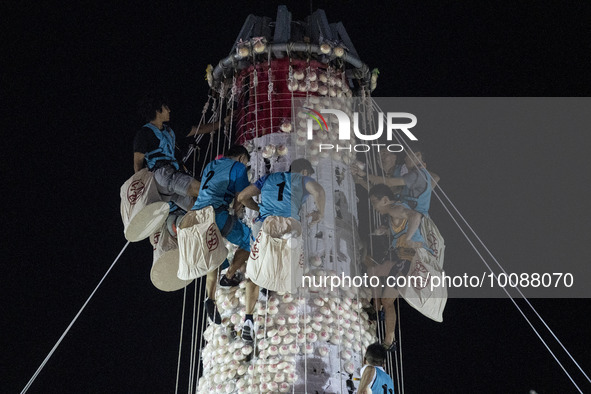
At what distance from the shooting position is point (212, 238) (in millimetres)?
8031

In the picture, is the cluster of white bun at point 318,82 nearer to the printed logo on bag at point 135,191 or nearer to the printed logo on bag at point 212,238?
Answer: the printed logo on bag at point 135,191

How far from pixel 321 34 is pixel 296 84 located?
87 cm

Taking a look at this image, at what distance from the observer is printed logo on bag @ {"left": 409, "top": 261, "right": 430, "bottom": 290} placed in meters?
8.53

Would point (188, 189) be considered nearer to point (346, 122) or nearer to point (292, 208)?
point (292, 208)

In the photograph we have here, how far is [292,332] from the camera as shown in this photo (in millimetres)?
8258

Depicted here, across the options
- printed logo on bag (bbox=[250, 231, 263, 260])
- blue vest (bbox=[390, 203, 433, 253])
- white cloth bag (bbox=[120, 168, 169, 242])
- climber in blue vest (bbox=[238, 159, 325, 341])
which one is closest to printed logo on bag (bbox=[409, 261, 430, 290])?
blue vest (bbox=[390, 203, 433, 253])

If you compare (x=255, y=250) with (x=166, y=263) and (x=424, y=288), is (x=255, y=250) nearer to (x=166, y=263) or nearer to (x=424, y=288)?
(x=166, y=263)

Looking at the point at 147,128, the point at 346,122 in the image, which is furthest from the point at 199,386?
the point at 346,122

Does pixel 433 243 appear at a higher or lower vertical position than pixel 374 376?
higher

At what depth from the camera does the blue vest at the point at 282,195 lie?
785 cm

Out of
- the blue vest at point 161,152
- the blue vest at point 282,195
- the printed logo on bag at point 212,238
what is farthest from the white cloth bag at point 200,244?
the blue vest at point 161,152

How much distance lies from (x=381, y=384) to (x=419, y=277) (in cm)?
161

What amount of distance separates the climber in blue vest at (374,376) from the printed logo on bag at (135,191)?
307 centimetres

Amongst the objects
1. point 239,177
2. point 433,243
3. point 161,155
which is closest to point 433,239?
point 433,243
